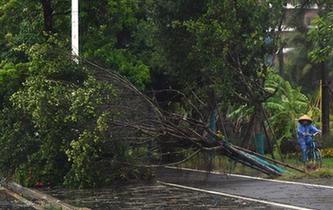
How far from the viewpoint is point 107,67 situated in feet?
60.7

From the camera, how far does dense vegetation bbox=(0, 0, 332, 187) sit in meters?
15.3

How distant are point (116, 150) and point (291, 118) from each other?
1296 cm

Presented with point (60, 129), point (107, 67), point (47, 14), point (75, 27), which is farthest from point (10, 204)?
A: point (47, 14)

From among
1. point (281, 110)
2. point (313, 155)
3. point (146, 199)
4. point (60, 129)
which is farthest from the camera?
point (281, 110)

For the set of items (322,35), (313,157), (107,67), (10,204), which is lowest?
(10,204)

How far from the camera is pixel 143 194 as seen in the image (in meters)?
14.3

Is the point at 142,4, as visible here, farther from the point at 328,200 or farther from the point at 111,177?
the point at 328,200

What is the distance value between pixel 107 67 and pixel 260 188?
641 cm

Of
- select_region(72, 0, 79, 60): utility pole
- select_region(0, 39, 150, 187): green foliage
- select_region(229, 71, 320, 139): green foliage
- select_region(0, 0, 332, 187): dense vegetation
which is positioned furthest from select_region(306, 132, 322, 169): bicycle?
select_region(72, 0, 79, 60): utility pole

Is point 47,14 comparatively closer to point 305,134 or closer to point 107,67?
point 107,67

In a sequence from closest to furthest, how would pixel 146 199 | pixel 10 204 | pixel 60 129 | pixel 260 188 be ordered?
pixel 146 199, pixel 10 204, pixel 260 188, pixel 60 129

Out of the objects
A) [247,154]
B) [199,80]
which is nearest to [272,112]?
[199,80]

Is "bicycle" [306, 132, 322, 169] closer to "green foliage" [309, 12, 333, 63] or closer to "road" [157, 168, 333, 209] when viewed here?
"road" [157, 168, 333, 209]

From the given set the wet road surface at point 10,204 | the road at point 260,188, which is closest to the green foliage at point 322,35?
the road at point 260,188
